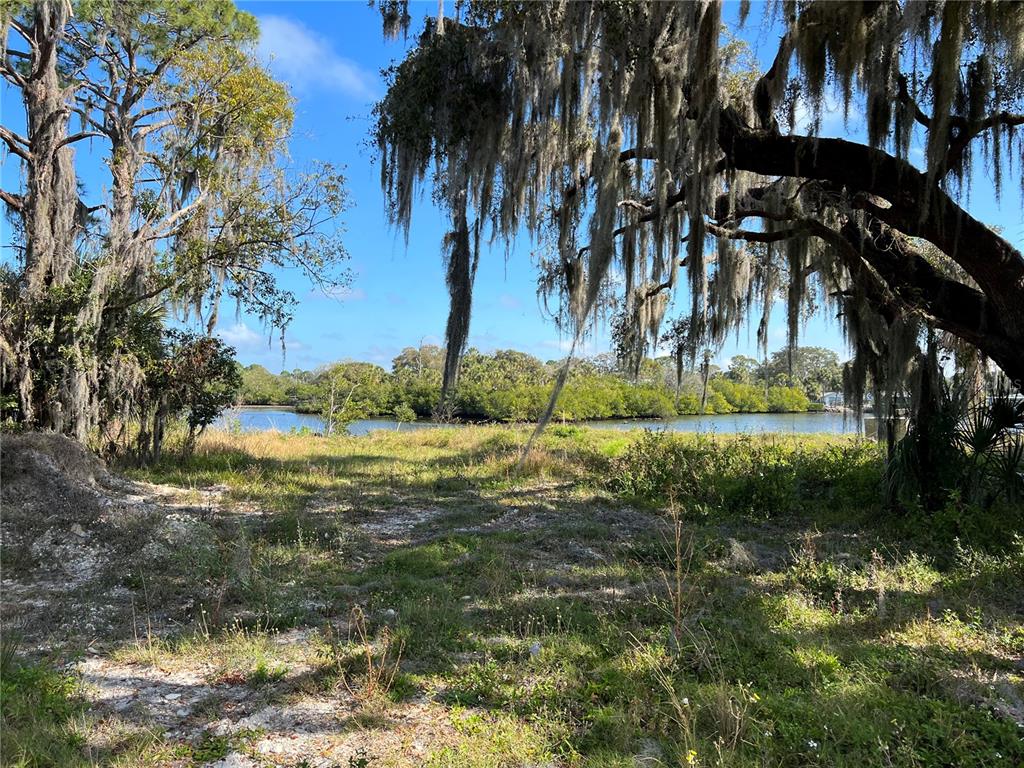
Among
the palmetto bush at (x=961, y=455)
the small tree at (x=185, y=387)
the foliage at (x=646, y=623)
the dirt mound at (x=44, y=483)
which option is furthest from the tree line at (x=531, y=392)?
the palmetto bush at (x=961, y=455)

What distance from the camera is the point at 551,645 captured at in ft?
11.7

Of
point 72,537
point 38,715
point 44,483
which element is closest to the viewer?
point 38,715

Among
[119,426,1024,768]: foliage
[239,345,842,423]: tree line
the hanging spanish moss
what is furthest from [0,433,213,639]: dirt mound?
[239,345,842,423]: tree line

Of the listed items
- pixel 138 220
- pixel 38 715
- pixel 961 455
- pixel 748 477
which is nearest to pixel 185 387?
pixel 138 220

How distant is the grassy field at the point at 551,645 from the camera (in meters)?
2.59

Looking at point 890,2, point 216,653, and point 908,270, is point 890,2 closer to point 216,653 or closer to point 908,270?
point 908,270

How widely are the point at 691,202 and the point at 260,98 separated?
8.36 m

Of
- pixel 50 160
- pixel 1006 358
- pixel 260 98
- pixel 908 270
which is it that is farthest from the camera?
pixel 260 98

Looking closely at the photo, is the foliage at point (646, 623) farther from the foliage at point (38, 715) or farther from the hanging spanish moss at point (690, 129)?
the hanging spanish moss at point (690, 129)

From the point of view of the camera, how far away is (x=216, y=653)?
349 centimetres

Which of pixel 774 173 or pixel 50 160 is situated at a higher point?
pixel 50 160

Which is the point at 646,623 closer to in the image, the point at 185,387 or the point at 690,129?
the point at 690,129

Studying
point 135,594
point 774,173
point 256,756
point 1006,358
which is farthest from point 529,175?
point 256,756

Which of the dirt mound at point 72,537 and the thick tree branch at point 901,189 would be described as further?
the thick tree branch at point 901,189
